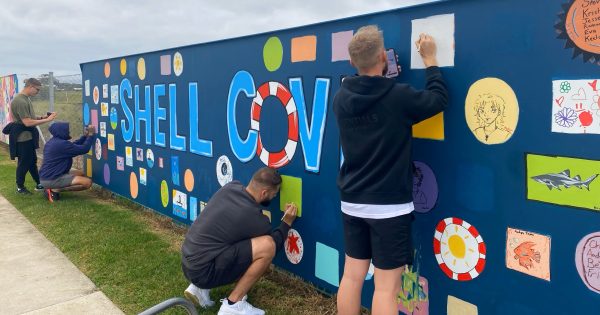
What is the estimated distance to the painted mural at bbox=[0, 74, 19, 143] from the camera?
577 inches

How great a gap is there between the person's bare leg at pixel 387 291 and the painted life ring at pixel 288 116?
1.52m

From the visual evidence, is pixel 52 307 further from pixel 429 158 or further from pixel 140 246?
pixel 429 158

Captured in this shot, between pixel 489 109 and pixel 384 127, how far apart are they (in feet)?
1.85

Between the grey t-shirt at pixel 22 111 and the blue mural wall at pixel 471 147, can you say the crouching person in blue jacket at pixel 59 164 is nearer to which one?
the grey t-shirt at pixel 22 111

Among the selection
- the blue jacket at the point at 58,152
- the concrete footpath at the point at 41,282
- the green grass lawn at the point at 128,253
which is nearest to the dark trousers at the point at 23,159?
the green grass lawn at the point at 128,253

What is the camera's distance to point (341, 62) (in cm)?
345

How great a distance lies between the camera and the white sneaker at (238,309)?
3525mm

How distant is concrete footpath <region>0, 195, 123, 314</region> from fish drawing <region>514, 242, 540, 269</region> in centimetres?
286

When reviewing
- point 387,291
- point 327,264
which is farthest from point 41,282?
point 387,291

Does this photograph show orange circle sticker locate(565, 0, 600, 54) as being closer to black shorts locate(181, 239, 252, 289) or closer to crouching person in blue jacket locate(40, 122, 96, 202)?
black shorts locate(181, 239, 252, 289)

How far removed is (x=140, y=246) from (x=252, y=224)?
2.13m

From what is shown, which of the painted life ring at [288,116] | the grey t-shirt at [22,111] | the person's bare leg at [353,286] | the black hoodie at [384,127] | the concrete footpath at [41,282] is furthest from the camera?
the grey t-shirt at [22,111]

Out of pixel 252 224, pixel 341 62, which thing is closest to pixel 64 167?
pixel 252 224

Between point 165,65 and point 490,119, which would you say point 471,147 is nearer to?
point 490,119
